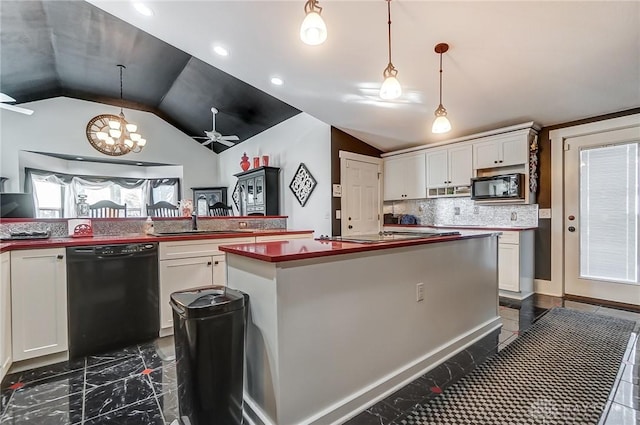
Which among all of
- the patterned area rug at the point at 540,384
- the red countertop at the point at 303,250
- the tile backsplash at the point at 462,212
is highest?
the tile backsplash at the point at 462,212

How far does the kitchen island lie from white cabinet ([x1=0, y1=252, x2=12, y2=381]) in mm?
1484

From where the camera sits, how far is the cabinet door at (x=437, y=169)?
4.55 m

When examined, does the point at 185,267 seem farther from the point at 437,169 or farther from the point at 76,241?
the point at 437,169

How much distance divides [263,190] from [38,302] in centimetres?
371

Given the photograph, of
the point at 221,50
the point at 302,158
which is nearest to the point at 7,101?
the point at 221,50

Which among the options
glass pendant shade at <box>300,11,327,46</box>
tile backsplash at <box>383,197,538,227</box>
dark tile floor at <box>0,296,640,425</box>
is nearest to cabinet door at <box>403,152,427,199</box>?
tile backsplash at <box>383,197,538,227</box>

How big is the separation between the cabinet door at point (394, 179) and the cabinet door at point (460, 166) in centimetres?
83

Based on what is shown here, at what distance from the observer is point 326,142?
183 inches

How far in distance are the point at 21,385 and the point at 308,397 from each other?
6.44 feet

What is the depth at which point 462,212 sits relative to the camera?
473 cm

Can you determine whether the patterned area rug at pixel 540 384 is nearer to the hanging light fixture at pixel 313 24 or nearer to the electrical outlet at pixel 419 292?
the electrical outlet at pixel 419 292

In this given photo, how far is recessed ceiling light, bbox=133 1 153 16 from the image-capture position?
2.89 m

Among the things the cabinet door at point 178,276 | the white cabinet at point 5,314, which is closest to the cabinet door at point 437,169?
the cabinet door at point 178,276

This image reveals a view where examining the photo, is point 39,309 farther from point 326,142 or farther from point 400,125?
point 400,125
